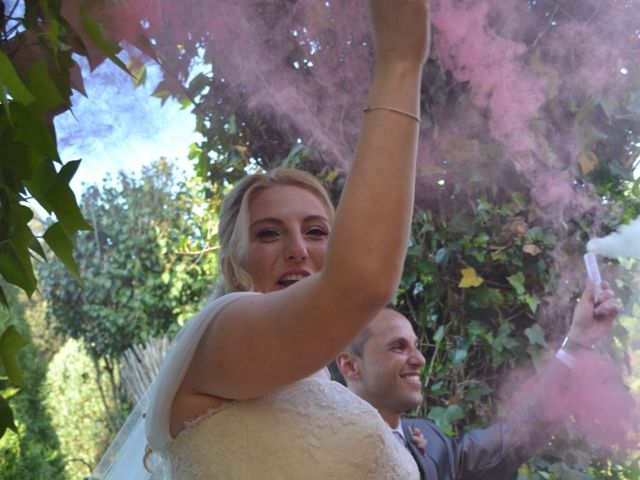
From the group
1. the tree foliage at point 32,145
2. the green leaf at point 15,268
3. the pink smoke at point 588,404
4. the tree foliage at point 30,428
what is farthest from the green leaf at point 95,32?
the tree foliage at point 30,428

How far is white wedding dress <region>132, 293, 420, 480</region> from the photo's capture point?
1.08 m

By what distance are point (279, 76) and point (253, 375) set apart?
3.33ft

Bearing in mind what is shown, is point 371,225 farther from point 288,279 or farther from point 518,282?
point 518,282

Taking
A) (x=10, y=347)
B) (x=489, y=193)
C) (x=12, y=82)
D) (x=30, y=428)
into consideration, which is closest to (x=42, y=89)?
(x=12, y=82)

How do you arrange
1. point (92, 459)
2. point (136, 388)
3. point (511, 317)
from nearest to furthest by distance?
point (511, 317) → point (136, 388) → point (92, 459)

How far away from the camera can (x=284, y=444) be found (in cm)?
109

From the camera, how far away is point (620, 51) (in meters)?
2.01

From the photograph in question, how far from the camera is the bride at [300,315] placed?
2.73ft

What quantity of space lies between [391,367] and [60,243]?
5.38 ft

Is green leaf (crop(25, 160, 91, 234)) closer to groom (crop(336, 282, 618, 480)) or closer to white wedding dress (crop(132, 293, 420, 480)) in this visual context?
white wedding dress (crop(132, 293, 420, 480))

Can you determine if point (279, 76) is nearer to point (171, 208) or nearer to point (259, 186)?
point (259, 186)

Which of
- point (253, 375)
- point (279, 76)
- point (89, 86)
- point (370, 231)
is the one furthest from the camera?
point (279, 76)

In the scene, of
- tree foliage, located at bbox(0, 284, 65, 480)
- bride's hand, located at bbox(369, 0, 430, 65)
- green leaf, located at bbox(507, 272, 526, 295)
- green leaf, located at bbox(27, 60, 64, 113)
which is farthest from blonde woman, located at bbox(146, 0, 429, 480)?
tree foliage, located at bbox(0, 284, 65, 480)

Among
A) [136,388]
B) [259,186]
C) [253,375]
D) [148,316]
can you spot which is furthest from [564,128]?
[148,316]
